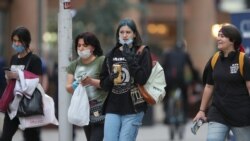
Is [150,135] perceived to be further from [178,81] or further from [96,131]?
[96,131]

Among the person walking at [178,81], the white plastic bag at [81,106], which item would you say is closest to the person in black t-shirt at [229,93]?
the white plastic bag at [81,106]

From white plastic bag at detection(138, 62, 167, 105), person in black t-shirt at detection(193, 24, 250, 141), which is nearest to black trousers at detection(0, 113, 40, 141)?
white plastic bag at detection(138, 62, 167, 105)

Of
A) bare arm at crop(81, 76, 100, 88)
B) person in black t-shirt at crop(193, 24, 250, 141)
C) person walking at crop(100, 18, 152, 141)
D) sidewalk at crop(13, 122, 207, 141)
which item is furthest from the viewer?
sidewalk at crop(13, 122, 207, 141)

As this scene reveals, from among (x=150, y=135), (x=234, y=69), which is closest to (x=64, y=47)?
(x=234, y=69)

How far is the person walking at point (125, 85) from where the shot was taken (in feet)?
30.1

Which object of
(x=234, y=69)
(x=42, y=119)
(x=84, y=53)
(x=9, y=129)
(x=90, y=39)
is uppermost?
(x=90, y=39)

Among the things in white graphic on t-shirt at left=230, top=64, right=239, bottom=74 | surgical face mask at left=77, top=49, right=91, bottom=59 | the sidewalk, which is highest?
surgical face mask at left=77, top=49, right=91, bottom=59

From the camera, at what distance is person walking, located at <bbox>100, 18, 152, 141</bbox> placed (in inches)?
361

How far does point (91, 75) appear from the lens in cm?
961

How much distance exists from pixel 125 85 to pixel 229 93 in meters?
1.17

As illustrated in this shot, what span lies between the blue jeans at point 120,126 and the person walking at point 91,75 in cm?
34

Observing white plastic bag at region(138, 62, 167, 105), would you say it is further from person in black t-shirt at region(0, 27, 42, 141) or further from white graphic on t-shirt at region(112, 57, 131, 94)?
person in black t-shirt at region(0, 27, 42, 141)

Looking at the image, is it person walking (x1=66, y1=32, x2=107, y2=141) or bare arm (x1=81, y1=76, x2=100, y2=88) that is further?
person walking (x1=66, y1=32, x2=107, y2=141)

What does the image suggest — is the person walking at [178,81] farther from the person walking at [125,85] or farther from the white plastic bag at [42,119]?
the person walking at [125,85]
